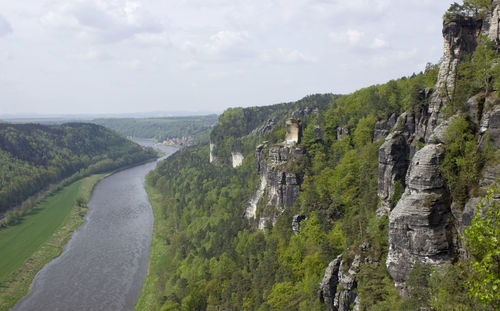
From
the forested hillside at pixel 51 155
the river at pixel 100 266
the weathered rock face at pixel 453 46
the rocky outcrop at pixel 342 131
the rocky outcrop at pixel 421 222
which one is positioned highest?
the weathered rock face at pixel 453 46

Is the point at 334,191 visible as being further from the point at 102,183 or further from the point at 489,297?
the point at 102,183

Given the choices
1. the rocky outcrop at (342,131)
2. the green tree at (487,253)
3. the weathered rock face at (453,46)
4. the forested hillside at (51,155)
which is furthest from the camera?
the forested hillside at (51,155)

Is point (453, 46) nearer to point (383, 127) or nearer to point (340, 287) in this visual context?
point (383, 127)

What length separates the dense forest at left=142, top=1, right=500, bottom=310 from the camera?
17.4m

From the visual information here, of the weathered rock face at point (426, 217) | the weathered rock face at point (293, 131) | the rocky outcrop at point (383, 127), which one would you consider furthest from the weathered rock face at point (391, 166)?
the weathered rock face at point (293, 131)

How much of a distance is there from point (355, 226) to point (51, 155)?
139 m

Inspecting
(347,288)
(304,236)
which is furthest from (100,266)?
(347,288)

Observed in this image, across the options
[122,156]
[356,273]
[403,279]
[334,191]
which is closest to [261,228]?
[334,191]

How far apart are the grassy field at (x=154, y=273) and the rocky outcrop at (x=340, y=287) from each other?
26177mm

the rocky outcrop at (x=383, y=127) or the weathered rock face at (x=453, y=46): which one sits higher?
the weathered rock face at (x=453, y=46)

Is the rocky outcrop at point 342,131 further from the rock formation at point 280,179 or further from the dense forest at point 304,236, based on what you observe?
the rock formation at point 280,179

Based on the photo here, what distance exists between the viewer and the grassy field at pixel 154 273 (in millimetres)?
46156

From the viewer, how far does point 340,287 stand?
23.0 m

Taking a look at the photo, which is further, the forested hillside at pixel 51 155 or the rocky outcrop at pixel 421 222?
the forested hillside at pixel 51 155
